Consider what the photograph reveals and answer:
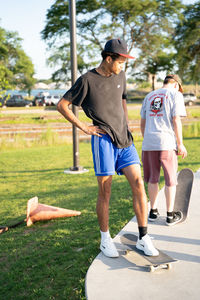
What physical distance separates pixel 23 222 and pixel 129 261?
7.18ft

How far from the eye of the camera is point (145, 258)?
10.7 ft

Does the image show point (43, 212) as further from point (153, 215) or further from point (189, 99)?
point (189, 99)

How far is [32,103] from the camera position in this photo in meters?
45.2

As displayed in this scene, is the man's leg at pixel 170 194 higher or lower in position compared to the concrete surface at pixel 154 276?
higher

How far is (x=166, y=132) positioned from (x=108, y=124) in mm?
1039

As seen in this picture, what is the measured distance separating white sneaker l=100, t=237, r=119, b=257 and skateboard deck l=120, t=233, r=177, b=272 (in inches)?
5.1

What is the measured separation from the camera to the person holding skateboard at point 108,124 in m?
3.22

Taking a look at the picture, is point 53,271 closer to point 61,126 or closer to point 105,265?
point 105,265

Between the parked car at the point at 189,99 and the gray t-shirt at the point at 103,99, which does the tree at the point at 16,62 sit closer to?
the parked car at the point at 189,99

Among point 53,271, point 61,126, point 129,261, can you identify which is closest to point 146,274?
point 129,261

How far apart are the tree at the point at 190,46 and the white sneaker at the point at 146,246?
24596 millimetres

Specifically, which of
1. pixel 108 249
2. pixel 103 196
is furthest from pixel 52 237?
pixel 103 196

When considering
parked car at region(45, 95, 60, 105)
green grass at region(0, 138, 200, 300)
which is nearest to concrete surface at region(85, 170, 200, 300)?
green grass at region(0, 138, 200, 300)

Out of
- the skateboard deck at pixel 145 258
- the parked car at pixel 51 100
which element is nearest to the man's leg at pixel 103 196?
the skateboard deck at pixel 145 258
